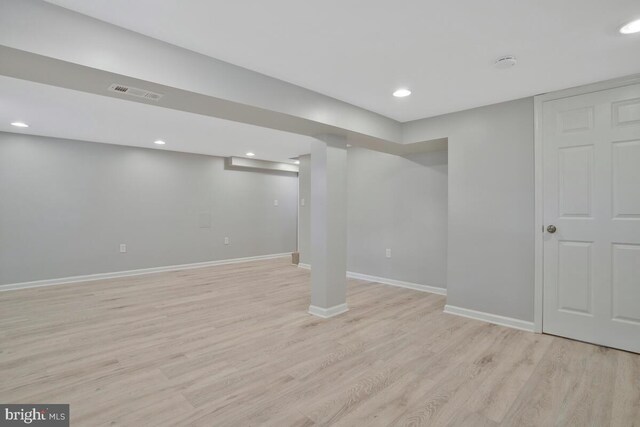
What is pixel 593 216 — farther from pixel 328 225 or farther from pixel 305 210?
pixel 305 210

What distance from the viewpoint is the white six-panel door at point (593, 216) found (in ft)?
8.62

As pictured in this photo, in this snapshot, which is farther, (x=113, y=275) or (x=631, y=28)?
(x=113, y=275)

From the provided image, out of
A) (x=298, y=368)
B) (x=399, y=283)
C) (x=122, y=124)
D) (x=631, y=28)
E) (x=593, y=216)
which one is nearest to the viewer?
(x=631, y=28)

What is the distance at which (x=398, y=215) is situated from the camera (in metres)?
4.86

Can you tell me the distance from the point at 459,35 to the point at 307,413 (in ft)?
8.48

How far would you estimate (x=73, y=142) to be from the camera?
5141 mm

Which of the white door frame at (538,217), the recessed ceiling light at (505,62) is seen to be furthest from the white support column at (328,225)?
the white door frame at (538,217)

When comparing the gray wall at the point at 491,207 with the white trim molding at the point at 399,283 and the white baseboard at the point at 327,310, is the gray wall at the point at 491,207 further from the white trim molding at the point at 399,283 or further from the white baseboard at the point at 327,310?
the white baseboard at the point at 327,310

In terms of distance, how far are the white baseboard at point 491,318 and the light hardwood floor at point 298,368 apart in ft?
0.39

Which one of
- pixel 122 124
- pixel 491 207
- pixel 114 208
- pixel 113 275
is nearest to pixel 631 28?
pixel 491 207

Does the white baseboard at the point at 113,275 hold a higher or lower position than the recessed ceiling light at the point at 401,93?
lower

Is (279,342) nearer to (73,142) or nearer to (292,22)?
(292,22)

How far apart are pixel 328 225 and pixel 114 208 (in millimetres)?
4305

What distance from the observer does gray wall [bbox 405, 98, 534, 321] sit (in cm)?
316
